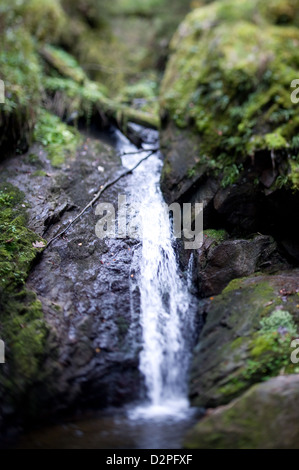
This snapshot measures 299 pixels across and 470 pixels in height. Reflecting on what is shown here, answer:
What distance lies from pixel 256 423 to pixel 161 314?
2201 millimetres

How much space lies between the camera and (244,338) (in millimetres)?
4652

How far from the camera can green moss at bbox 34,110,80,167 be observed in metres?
7.60

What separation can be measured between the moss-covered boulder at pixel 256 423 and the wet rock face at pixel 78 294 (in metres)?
1.24

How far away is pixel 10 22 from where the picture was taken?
9.23 meters

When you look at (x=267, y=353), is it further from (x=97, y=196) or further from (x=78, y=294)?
(x=97, y=196)

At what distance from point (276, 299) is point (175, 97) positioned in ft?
17.9

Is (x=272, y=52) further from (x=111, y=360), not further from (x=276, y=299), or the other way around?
(x=111, y=360)

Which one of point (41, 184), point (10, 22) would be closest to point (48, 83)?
point (10, 22)

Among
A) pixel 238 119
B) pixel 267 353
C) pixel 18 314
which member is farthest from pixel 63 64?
pixel 267 353

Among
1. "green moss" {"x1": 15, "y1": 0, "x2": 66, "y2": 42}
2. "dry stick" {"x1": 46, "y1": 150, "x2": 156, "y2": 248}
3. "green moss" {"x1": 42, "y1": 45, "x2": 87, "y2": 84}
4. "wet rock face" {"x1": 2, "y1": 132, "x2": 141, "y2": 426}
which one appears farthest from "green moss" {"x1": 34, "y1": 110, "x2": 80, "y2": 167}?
"green moss" {"x1": 15, "y1": 0, "x2": 66, "y2": 42}

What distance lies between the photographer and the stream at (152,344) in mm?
3887

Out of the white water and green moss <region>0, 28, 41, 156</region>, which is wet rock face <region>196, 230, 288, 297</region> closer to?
the white water

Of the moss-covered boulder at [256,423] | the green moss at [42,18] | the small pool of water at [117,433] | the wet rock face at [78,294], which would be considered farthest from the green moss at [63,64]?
the moss-covered boulder at [256,423]

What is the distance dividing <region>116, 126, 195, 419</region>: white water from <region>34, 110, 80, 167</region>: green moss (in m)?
1.91
